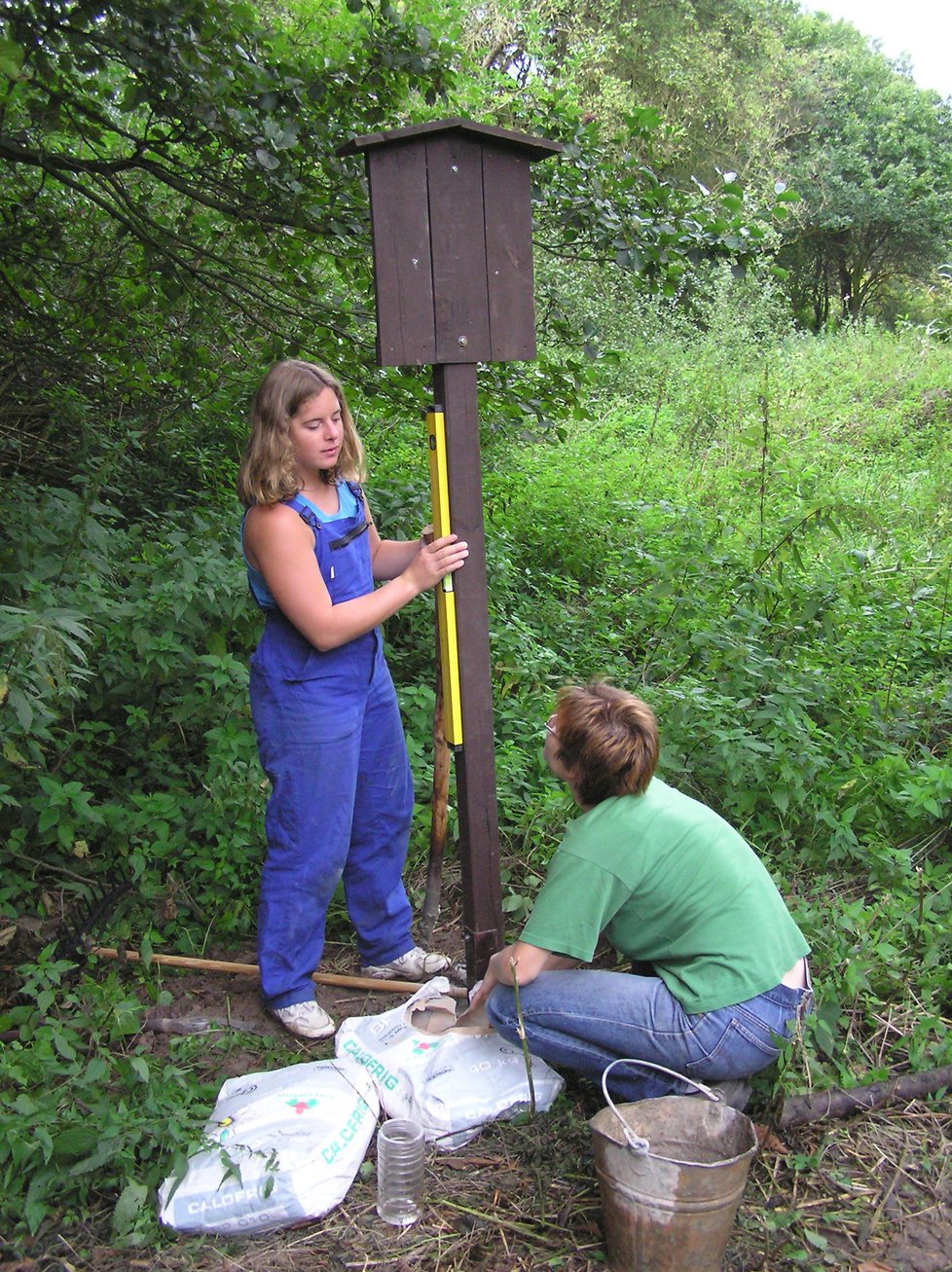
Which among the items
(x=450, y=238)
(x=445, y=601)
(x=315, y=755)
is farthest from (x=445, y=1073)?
(x=450, y=238)

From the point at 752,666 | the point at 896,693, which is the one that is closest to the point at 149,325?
the point at 752,666

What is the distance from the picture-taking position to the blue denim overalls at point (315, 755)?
3.12m

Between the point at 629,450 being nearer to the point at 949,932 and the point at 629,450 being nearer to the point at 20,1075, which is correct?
the point at 949,932

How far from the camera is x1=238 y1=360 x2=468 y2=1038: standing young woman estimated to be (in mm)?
2973

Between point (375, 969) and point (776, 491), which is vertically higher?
point (776, 491)

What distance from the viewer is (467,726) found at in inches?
124

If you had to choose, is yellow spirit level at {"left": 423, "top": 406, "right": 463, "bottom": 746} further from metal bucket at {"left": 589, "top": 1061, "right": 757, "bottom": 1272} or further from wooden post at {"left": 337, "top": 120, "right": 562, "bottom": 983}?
metal bucket at {"left": 589, "top": 1061, "right": 757, "bottom": 1272}

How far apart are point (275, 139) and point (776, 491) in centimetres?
442

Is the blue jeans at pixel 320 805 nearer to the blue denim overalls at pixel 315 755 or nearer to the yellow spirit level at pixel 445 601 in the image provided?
the blue denim overalls at pixel 315 755

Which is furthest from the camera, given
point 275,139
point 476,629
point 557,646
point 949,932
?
point 557,646

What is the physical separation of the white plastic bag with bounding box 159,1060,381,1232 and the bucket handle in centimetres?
66

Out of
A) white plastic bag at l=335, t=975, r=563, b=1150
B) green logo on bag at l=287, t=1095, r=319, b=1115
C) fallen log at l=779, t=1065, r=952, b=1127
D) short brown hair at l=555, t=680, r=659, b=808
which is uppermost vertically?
short brown hair at l=555, t=680, r=659, b=808

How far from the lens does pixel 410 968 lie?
359 cm

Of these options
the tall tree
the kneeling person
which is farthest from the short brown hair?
the tall tree
